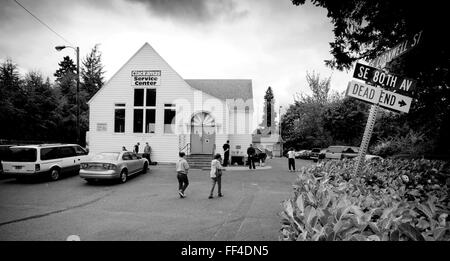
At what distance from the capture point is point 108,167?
1102cm

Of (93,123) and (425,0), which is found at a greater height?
(425,0)

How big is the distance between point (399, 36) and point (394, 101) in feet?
12.5

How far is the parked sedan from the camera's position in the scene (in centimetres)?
1088

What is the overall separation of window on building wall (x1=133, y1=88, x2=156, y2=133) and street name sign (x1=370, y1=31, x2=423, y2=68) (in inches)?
675

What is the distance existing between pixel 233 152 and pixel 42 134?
20.2 meters

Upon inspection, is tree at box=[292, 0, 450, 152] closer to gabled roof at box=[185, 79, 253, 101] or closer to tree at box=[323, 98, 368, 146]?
gabled roof at box=[185, 79, 253, 101]

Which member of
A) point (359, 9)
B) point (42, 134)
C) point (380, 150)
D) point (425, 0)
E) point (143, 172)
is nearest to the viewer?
point (425, 0)

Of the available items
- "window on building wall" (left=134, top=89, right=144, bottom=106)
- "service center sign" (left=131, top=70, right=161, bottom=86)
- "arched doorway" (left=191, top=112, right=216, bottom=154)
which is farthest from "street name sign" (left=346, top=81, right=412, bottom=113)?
"window on building wall" (left=134, top=89, right=144, bottom=106)

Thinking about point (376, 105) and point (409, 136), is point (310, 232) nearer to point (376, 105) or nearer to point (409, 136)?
point (376, 105)

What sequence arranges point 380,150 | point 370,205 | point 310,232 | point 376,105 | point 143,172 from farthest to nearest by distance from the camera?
point 380,150
point 143,172
point 376,105
point 370,205
point 310,232

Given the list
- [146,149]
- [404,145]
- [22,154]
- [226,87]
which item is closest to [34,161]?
[22,154]

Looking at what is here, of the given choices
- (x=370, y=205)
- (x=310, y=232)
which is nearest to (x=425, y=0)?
(x=370, y=205)

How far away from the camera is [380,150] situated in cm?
2284

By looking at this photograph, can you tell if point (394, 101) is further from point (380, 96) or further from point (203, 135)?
point (203, 135)
